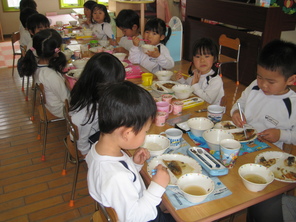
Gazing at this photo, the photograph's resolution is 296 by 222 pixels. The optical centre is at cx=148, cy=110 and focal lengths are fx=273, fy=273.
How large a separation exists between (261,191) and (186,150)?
0.40 metres

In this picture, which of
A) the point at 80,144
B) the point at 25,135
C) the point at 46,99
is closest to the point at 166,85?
the point at 80,144

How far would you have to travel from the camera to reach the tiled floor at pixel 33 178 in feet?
6.57

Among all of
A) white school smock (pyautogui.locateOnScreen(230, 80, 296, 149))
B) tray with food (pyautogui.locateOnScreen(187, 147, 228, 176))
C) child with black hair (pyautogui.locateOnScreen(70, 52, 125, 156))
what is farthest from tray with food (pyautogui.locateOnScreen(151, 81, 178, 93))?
tray with food (pyautogui.locateOnScreen(187, 147, 228, 176))

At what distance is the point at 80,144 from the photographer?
1884 millimetres

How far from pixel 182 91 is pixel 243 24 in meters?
2.72

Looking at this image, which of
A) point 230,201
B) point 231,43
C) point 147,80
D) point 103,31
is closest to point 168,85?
point 147,80

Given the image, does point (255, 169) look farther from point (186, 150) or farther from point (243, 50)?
point (243, 50)

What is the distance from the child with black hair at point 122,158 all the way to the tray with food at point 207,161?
22cm

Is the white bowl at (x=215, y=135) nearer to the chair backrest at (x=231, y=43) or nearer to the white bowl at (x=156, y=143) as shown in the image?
the white bowl at (x=156, y=143)

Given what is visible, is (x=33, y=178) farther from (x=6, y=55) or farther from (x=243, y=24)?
(x=6, y=55)

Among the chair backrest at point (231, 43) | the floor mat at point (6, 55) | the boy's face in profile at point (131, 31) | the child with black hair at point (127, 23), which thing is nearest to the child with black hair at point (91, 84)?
the child with black hair at point (127, 23)

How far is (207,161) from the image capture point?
1253mm

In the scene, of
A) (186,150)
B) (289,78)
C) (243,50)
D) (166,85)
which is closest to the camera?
(186,150)

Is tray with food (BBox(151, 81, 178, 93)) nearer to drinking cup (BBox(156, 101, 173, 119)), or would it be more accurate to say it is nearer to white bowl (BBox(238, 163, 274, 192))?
drinking cup (BBox(156, 101, 173, 119))
